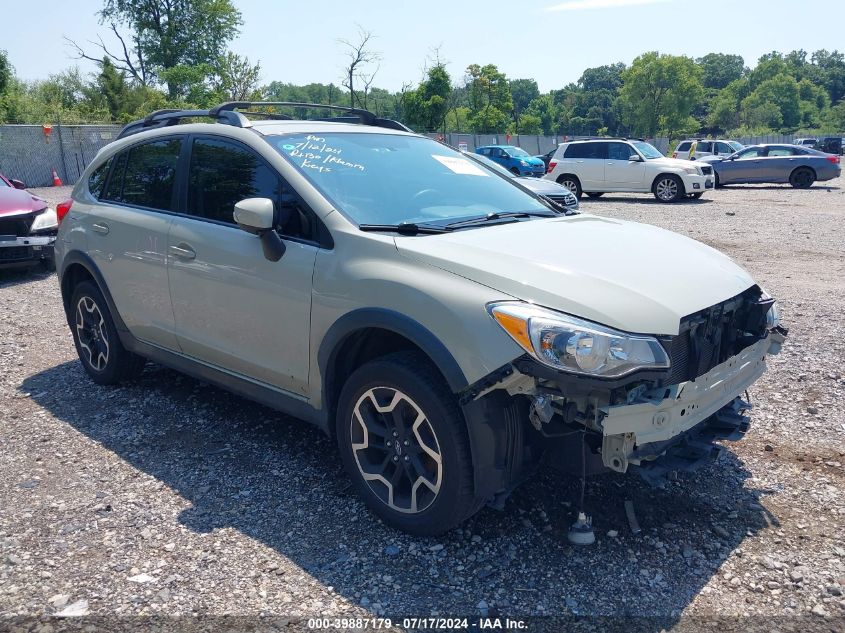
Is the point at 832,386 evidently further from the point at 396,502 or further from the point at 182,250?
the point at 182,250

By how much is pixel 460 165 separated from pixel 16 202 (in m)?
7.44

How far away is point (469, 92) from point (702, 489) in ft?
172

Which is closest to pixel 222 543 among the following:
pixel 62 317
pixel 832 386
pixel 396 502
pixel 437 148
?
pixel 396 502

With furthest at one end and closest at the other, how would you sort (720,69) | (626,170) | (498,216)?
(720,69) < (626,170) < (498,216)

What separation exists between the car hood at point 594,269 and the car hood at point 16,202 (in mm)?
7815

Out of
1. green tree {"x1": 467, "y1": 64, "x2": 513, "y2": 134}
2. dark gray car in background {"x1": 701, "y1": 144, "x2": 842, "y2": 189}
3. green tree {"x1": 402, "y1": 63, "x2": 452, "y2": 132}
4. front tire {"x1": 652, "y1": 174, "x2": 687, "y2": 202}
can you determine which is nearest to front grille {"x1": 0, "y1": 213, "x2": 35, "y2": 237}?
front tire {"x1": 652, "y1": 174, "x2": 687, "y2": 202}

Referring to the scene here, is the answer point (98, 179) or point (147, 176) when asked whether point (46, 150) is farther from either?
point (147, 176)

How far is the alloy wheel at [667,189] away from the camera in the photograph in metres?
19.6

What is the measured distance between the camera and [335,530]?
133 inches

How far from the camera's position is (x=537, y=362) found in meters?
2.71

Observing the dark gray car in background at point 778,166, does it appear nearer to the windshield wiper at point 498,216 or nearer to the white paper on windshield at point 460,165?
the white paper on windshield at point 460,165

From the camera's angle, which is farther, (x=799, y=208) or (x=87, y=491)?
(x=799, y=208)

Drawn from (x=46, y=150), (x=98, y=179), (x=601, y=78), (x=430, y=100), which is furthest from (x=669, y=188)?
(x=601, y=78)

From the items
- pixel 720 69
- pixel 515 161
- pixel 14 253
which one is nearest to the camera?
pixel 14 253
